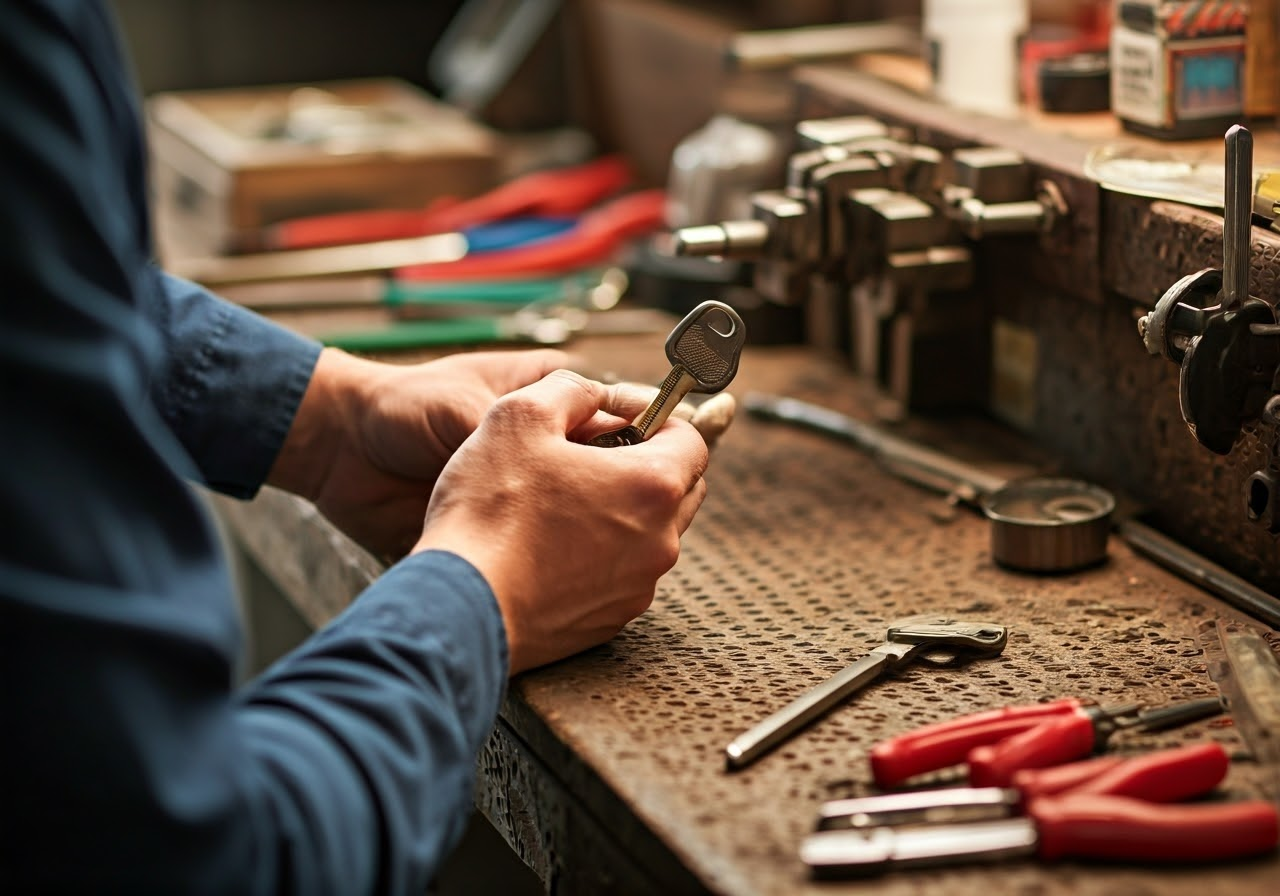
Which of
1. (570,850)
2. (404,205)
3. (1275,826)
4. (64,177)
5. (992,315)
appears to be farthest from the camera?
(404,205)

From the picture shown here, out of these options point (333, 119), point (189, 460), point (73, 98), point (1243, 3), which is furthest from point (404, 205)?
point (73, 98)

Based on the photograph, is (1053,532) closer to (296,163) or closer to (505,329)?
(505,329)

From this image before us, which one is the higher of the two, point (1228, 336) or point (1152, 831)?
point (1228, 336)

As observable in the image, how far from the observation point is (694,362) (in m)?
0.96

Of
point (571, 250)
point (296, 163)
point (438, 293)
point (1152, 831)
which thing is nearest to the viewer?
point (1152, 831)

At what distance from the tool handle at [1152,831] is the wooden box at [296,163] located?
4.88ft

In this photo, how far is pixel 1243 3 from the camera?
1.16 meters

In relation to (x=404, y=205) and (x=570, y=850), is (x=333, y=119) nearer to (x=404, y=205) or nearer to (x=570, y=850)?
(x=404, y=205)

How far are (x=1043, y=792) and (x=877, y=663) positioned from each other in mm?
175

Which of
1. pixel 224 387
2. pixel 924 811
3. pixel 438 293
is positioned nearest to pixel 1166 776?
pixel 924 811

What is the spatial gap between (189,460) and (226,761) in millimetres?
531

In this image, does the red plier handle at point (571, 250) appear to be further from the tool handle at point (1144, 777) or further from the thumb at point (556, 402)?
the tool handle at point (1144, 777)

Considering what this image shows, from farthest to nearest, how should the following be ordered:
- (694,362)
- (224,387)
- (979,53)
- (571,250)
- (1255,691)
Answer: (571,250) < (979,53) < (224,387) < (694,362) < (1255,691)

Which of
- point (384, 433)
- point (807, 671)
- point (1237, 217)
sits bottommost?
point (807, 671)
